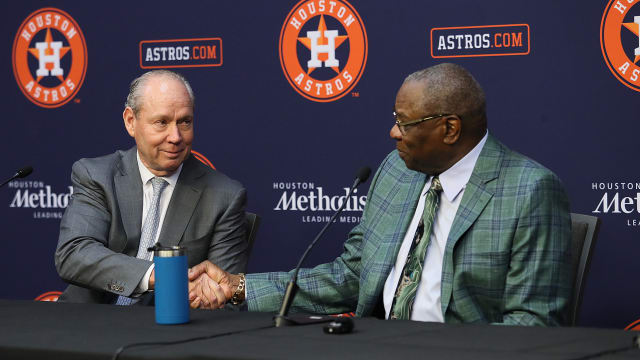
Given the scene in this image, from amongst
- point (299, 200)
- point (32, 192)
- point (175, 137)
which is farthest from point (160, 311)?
point (32, 192)

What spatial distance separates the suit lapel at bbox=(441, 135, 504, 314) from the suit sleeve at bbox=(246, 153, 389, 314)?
1.41ft

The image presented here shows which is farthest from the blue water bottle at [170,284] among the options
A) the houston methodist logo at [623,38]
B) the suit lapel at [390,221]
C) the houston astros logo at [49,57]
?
the houston astros logo at [49,57]

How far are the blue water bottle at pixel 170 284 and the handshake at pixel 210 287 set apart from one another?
0.58m

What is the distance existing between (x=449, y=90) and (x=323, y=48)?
1.60 meters

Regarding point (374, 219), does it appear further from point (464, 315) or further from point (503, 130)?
point (503, 130)

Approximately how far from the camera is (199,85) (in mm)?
4531

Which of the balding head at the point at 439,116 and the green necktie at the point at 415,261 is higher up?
the balding head at the point at 439,116

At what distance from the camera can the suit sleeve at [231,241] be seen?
11.5 ft

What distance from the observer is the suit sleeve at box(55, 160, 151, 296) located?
10.4ft

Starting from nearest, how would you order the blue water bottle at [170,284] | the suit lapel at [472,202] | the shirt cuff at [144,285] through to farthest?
the blue water bottle at [170,284] < the suit lapel at [472,202] < the shirt cuff at [144,285]

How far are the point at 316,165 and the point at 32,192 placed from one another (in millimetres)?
1625

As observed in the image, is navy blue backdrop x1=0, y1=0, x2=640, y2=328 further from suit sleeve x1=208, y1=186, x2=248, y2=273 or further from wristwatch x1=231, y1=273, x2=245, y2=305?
wristwatch x1=231, y1=273, x2=245, y2=305

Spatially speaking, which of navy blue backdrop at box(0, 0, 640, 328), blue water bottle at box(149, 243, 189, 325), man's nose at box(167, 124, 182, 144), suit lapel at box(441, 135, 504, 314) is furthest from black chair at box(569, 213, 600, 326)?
man's nose at box(167, 124, 182, 144)

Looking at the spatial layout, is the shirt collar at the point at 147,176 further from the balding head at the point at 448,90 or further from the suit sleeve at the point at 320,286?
the balding head at the point at 448,90
